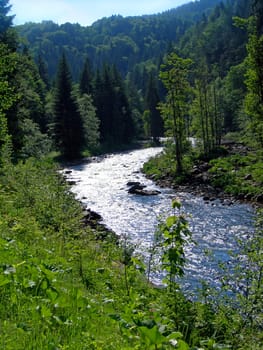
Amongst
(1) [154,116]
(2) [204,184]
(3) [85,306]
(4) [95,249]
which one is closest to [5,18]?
(2) [204,184]

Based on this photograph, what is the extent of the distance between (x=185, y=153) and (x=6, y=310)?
35828 mm

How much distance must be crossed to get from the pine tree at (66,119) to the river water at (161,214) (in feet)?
49.8

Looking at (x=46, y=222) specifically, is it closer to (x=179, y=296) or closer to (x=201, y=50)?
(x=179, y=296)

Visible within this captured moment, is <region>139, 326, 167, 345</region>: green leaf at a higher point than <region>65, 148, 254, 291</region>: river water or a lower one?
higher

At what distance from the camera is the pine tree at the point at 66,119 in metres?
50.7

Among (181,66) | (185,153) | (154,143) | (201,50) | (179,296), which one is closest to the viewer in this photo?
(179,296)

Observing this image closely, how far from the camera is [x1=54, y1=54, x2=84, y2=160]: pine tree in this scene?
50.7m

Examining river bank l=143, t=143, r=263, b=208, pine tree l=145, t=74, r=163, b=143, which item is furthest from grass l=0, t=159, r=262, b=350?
pine tree l=145, t=74, r=163, b=143

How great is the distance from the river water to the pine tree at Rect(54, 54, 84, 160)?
49.8 ft

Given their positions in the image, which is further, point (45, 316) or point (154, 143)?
point (154, 143)

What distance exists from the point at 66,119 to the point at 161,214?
4263 cm

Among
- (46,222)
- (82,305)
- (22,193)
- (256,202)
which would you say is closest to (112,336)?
(82,305)

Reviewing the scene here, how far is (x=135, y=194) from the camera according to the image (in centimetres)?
2775

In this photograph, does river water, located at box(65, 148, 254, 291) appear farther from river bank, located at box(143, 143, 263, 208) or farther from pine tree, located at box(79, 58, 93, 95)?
pine tree, located at box(79, 58, 93, 95)
